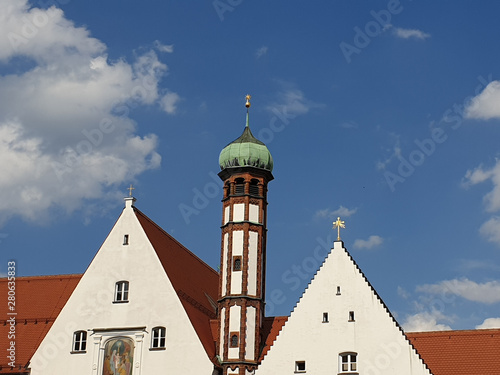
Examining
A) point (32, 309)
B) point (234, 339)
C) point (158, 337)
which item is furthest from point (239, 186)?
point (32, 309)

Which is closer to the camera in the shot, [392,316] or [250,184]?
[392,316]

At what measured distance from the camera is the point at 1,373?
48375mm

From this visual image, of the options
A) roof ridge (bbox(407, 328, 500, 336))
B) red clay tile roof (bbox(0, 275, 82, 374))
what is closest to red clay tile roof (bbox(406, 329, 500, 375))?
roof ridge (bbox(407, 328, 500, 336))

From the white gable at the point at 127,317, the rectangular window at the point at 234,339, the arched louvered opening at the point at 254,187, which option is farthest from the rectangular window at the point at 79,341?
the arched louvered opening at the point at 254,187

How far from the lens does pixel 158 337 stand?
156 ft

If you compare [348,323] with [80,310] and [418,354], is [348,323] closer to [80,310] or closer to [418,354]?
[418,354]

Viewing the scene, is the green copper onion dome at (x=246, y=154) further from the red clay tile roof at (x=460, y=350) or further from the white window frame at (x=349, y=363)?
the red clay tile roof at (x=460, y=350)

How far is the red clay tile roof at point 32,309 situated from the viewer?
162ft

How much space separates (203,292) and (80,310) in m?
7.62

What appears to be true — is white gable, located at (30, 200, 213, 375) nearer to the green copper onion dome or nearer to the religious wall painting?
the religious wall painting

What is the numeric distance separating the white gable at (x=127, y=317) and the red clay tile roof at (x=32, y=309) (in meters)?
1.37

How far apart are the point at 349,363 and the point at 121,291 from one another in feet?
42.3

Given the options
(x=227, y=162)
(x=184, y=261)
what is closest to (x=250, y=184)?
(x=227, y=162)

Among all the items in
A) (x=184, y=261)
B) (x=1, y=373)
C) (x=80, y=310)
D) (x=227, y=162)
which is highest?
(x=227, y=162)
